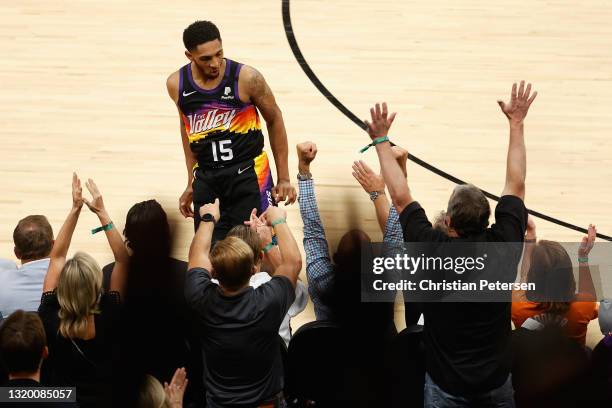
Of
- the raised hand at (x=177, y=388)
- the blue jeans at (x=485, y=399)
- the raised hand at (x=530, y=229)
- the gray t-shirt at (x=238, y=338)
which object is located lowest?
the blue jeans at (x=485, y=399)

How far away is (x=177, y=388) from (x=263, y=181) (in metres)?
2.19

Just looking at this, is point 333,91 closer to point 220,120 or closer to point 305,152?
point 220,120

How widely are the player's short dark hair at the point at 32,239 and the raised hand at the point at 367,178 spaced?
Answer: 172 cm

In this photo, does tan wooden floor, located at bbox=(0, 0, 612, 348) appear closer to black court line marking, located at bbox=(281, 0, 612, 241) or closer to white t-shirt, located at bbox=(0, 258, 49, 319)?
black court line marking, located at bbox=(281, 0, 612, 241)

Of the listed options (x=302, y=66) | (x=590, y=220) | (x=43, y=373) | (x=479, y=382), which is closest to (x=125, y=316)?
(x=43, y=373)

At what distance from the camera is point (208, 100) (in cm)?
598

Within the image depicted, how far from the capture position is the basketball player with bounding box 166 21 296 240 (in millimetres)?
5996

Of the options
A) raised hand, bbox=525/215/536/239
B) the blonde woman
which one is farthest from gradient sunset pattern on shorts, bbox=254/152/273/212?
the blonde woman

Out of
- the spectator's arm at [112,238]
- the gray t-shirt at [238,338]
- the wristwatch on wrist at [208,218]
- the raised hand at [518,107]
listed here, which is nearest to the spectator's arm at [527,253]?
the raised hand at [518,107]

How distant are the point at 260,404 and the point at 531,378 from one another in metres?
1.20

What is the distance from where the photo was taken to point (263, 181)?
6.20 m

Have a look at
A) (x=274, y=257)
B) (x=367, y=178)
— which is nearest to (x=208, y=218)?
(x=274, y=257)

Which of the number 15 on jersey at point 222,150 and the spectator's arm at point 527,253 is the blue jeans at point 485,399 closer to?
the spectator's arm at point 527,253

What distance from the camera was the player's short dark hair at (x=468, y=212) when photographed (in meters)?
4.12
